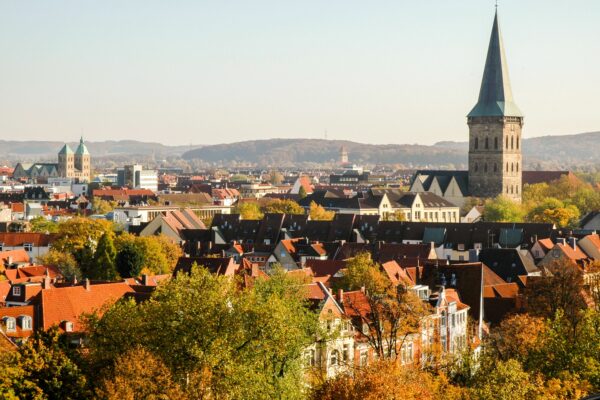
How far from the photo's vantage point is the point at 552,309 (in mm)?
66250

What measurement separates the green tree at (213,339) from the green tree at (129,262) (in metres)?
42.4

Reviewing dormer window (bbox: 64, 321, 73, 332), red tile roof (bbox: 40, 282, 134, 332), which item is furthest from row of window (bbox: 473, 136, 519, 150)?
dormer window (bbox: 64, 321, 73, 332)

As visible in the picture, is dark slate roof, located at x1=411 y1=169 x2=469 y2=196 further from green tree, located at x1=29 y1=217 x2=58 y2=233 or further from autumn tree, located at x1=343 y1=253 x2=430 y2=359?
autumn tree, located at x1=343 y1=253 x2=430 y2=359

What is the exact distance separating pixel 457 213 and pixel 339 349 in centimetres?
12047

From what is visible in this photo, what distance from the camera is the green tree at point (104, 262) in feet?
292

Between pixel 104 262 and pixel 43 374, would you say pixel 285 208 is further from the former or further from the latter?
pixel 43 374

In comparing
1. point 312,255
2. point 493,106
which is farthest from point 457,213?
point 312,255

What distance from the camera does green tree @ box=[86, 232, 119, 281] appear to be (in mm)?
89000

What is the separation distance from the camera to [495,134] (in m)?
183

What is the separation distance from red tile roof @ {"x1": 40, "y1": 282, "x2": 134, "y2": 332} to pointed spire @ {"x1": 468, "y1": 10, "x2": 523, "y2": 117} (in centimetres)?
12273

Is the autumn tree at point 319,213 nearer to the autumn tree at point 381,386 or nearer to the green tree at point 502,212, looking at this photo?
the green tree at point 502,212

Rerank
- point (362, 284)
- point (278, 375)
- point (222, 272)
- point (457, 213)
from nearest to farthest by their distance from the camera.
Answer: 1. point (278, 375)
2. point (362, 284)
3. point (222, 272)
4. point (457, 213)

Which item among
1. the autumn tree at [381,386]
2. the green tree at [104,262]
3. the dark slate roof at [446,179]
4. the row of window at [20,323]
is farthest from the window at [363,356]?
the dark slate roof at [446,179]

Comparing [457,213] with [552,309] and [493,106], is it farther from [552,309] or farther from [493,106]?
[552,309]
